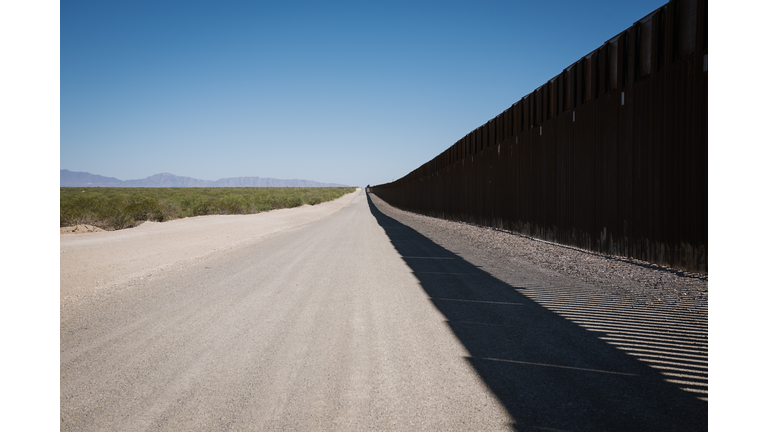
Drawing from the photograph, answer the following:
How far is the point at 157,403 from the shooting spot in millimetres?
2615

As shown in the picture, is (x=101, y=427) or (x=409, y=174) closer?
(x=101, y=427)

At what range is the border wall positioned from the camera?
20.3 ft

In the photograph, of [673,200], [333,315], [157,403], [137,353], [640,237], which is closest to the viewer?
[157,403]

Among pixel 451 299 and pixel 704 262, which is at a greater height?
pixel 704 262

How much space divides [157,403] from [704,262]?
24.5 feet

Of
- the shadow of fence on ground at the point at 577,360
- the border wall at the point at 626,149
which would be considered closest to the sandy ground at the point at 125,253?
the shadow of fence on ground at the point at 577,360

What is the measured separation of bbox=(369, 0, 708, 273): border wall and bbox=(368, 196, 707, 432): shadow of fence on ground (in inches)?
108

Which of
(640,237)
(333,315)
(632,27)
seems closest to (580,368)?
(333,315)

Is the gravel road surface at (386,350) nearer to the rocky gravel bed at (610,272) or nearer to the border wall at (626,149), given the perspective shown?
the rocky gravel bed at (610,272)

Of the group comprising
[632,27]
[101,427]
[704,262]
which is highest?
[632,27]

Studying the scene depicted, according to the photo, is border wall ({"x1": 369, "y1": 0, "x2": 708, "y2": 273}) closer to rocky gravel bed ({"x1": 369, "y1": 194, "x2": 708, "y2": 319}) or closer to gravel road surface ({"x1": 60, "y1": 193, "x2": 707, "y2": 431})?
rocky gravel bed ({"x1": 369, "y1": 194, "x2": 708, "y2": 319})

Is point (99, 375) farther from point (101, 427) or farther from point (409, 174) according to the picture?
point (409, 174)

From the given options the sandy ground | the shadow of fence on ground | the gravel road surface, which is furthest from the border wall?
the sandy ground

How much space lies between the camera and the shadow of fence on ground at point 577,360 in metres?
2.38
